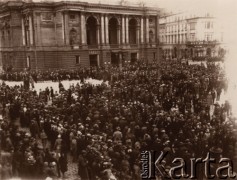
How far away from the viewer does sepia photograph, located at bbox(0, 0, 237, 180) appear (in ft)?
36.7

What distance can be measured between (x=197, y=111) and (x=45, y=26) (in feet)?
94.2

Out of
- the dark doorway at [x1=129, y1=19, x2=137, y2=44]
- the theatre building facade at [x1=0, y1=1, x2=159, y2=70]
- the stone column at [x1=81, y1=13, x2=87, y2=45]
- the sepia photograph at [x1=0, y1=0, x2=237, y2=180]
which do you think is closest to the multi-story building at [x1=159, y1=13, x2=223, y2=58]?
the sepia photograph at [x1=0, y1=0, x2=237, y2=180]

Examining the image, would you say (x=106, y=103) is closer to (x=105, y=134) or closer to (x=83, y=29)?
(x=105, y=134)

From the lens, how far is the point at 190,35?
55688 mm

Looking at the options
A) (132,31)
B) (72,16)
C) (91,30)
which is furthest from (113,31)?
(72,16)

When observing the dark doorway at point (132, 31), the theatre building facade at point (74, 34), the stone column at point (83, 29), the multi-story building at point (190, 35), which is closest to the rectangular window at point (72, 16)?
the theatre building facade at point (74, 34)

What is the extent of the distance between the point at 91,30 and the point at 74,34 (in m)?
5.58

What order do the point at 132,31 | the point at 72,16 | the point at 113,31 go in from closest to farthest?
the point at 72,16 → the point at 113,31 → the point at 132,31

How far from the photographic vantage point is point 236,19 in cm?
1184

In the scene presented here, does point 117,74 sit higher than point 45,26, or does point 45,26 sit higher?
point 45,26

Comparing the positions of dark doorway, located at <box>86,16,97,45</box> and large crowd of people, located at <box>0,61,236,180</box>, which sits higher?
dark doorway, located at <box>86,16,97,45</box>

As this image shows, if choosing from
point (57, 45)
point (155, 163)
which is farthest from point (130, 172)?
point (57, 45)

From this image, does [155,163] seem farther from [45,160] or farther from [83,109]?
[83,109]

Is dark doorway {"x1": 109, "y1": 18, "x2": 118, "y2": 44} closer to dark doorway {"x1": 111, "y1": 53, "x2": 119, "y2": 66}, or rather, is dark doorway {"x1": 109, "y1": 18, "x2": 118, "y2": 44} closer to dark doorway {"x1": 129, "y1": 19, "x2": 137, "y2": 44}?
dark doorway {"x1": 129, "y1": 19, "x2": 137, "y2": 44}
